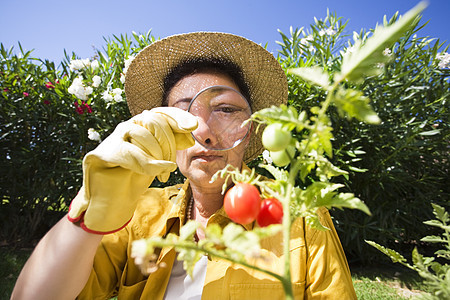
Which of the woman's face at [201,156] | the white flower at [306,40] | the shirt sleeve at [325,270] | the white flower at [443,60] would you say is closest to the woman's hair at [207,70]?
the woman's face at [201,156]

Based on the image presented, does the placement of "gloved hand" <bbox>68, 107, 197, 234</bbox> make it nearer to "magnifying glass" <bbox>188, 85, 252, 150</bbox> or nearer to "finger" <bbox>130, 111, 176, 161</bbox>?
"finger" <bbox>130, 111, 176, 161</bbox>

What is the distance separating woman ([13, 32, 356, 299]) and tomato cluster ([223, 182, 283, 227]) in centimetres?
32

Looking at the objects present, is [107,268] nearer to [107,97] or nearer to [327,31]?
[107,97]

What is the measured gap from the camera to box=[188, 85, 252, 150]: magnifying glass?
1.10 meters

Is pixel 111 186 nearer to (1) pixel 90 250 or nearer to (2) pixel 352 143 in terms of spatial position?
(1) pixel 90 250

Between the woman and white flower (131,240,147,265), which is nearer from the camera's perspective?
white flower (131,240,147,265)

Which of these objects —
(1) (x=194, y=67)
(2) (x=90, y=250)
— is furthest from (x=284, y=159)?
(1) (x=194, y=67)

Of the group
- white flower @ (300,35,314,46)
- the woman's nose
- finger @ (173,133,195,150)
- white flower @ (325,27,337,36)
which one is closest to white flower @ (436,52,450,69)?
white flower @ (325,27,337,36)

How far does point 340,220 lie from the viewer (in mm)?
2635

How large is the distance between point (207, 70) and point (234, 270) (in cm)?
94

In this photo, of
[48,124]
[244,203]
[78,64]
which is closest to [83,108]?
[78,64]

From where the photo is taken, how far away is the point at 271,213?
15.3 inches

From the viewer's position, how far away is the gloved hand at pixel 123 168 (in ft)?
2.18

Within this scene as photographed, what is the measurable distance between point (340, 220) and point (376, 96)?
121 cm
